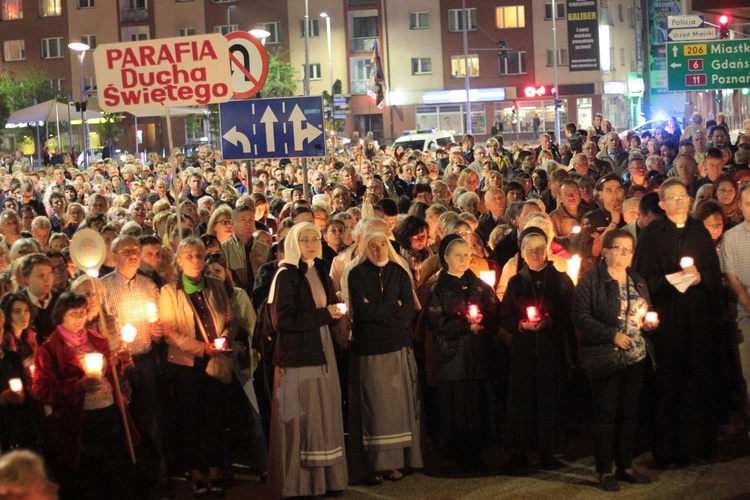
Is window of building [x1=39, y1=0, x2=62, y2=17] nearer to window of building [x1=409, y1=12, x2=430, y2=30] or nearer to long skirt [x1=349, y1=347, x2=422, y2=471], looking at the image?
window of building [x1=409, y1=12, x2=430, y2=30]

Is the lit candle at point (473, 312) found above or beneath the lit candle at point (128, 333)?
beneath

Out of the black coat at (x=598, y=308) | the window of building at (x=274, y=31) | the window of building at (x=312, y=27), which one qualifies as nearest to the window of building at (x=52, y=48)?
the window of building at (x=274, y=31)

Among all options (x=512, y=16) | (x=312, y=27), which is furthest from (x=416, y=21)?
(x=312, y=27)

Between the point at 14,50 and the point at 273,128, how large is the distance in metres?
72.2

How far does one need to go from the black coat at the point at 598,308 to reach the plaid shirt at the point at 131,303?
309 cm

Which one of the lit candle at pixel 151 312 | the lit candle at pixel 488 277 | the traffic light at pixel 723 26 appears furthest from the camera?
the traffic light at pixel 723 26

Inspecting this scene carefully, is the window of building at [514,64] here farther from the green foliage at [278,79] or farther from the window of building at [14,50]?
the window of building at [14,50]

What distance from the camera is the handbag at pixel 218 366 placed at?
326 inches

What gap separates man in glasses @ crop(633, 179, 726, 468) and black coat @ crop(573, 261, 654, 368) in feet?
1.42

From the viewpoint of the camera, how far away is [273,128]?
36.0 ft

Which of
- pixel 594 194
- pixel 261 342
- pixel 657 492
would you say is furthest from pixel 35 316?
pixel 594 194

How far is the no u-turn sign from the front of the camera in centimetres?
1166

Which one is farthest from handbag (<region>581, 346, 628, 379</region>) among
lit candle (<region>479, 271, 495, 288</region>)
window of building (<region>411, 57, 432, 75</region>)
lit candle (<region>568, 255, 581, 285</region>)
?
window of building (<region>411, 57, 432, 75</region>)

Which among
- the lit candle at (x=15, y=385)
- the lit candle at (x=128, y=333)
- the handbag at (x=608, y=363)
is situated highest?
the lit candle at (x=128, y=333)
